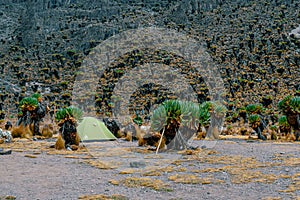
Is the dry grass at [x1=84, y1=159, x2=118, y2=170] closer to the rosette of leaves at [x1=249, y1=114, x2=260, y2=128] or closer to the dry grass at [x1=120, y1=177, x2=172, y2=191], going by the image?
the dry grass at [x1=120, y1=177, x2=172, y2=191]

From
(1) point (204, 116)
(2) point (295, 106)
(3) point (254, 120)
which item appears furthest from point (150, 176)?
(3) point (254, 120)

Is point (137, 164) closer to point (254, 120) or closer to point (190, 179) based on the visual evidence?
point (190, 179)

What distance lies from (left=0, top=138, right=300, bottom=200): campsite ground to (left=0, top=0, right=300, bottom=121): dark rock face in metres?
29.9

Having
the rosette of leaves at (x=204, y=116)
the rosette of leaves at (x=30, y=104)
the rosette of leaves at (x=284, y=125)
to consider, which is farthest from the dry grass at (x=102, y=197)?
the rosette of leaves at (x=284, y=125)

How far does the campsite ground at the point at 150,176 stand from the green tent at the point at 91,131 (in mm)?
6189

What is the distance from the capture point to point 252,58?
48656 mm

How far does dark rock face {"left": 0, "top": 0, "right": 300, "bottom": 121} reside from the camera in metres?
46.5

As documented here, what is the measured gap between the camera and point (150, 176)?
9.87 m

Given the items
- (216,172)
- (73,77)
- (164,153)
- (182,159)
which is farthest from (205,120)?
(73,77)

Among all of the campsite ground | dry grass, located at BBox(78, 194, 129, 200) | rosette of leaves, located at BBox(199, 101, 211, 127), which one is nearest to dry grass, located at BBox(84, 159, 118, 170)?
the campsite ground

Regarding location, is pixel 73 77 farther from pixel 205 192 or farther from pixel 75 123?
pixel 205 192

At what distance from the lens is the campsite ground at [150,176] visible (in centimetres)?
791

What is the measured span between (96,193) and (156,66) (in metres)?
45.2

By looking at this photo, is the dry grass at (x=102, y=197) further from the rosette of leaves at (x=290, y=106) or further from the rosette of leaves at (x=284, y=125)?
the rosette of leaves at (x=284, y=125)
